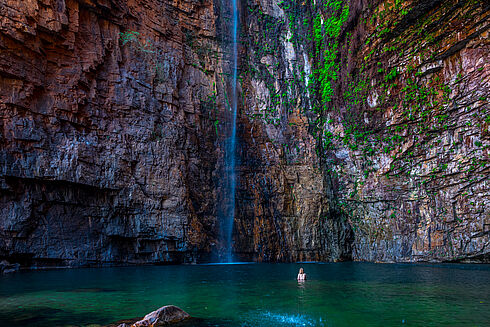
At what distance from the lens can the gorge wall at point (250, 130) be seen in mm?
22281

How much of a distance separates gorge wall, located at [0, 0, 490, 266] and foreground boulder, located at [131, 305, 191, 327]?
1740cm

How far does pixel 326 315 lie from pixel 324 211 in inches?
949

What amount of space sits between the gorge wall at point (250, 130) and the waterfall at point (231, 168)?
645 millimetres

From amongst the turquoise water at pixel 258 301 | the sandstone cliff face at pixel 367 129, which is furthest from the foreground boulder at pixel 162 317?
the sandstone cliff face at pixel 367 129

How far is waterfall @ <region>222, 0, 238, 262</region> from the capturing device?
29791 mm

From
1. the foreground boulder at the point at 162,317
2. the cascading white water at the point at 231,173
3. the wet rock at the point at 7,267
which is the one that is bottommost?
the wet rock at the point at 7,267

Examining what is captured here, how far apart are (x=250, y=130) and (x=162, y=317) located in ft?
89.3

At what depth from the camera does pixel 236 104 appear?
34125 mm

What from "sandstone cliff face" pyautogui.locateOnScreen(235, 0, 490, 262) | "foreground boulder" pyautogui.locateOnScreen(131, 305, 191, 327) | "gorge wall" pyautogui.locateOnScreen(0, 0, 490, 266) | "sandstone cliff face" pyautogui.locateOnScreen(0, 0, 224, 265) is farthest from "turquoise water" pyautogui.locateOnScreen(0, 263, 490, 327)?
"sandstone cliff face" pyautogui.locateOnScreen(235, 0, 490, 262)

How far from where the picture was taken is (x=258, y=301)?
10.5 metres

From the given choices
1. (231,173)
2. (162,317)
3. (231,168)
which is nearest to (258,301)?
(162,317)

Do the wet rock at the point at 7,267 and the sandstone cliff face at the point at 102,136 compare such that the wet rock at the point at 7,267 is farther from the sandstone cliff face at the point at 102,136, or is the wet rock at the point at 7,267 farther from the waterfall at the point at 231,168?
the waterfall at the point at 231,168

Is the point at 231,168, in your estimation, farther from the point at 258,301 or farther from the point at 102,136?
the point at 258,301

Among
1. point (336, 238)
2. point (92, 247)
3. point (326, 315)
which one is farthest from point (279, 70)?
point (326, 315)
